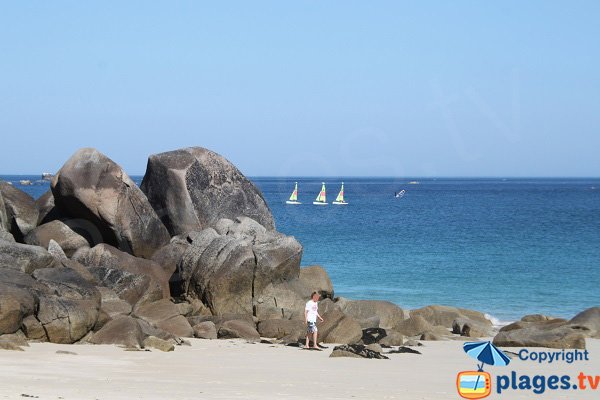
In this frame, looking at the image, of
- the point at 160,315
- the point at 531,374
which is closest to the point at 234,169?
the point at 160,315

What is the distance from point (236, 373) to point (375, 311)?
9686mm

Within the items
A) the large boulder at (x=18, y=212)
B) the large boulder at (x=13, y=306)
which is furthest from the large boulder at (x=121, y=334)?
the large boulder at (x=18, y=212)

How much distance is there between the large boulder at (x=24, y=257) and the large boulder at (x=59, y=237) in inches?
115

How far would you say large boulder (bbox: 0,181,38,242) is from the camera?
88.3ft

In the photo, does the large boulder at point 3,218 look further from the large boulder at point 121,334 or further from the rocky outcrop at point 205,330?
the large boulder at point 121,334

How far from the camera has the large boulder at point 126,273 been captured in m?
22.5

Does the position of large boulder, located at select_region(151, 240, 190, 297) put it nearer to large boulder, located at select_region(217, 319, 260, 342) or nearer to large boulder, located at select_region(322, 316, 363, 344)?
large boulder, located at select_region(217, 319, 260, 342)

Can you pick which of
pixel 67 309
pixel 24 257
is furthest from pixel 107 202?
pixel 67 309

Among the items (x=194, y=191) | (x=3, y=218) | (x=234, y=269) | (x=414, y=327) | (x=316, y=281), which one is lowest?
(x=414, y=327)

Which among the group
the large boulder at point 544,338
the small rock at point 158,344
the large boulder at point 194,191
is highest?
the large boulder at point 194,191

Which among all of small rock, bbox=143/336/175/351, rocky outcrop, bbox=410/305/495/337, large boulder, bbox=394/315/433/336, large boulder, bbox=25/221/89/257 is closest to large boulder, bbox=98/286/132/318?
small rock, bbox=143/336/175/351

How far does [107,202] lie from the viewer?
25844mm

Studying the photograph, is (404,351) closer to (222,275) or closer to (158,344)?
(158,344)

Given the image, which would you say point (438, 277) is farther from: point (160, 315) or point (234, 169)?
point (160, 315)
